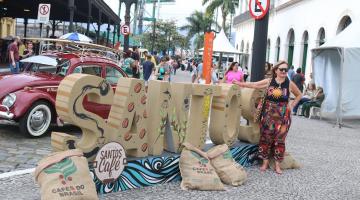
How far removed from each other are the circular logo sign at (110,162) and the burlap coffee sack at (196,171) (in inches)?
31.2

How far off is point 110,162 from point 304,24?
26.5 metres

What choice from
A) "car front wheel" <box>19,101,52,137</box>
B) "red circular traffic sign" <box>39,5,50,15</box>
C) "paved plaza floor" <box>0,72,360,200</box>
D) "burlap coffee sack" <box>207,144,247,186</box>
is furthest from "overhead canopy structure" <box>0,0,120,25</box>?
"burlap coffee sack" <box>207,144,247,186</box>

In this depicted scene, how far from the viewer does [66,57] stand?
29.7 ft

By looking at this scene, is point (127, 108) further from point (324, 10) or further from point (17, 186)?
point (324, 10)

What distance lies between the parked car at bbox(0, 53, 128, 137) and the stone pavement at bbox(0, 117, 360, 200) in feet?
8.12

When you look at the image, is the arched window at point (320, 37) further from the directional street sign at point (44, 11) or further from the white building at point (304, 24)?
the directional street sign at point (44, 11)

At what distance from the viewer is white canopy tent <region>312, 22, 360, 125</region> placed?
14.3 m

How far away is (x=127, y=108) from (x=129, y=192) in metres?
0.94

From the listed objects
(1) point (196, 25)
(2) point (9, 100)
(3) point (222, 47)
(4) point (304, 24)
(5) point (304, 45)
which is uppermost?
(1) point (196, 25)

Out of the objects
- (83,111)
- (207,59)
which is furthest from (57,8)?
(83,111)

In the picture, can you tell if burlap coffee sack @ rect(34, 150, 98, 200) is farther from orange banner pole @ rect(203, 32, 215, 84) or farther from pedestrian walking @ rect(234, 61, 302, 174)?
orange banner pole @ rect(203, 32, 215, 84)

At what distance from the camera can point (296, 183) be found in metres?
6.37

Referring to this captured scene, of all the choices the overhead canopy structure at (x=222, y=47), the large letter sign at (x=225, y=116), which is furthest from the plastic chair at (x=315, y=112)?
the overhead canopy structure at (x=222, y=47)

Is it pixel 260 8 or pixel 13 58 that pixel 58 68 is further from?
pixel 13 58
